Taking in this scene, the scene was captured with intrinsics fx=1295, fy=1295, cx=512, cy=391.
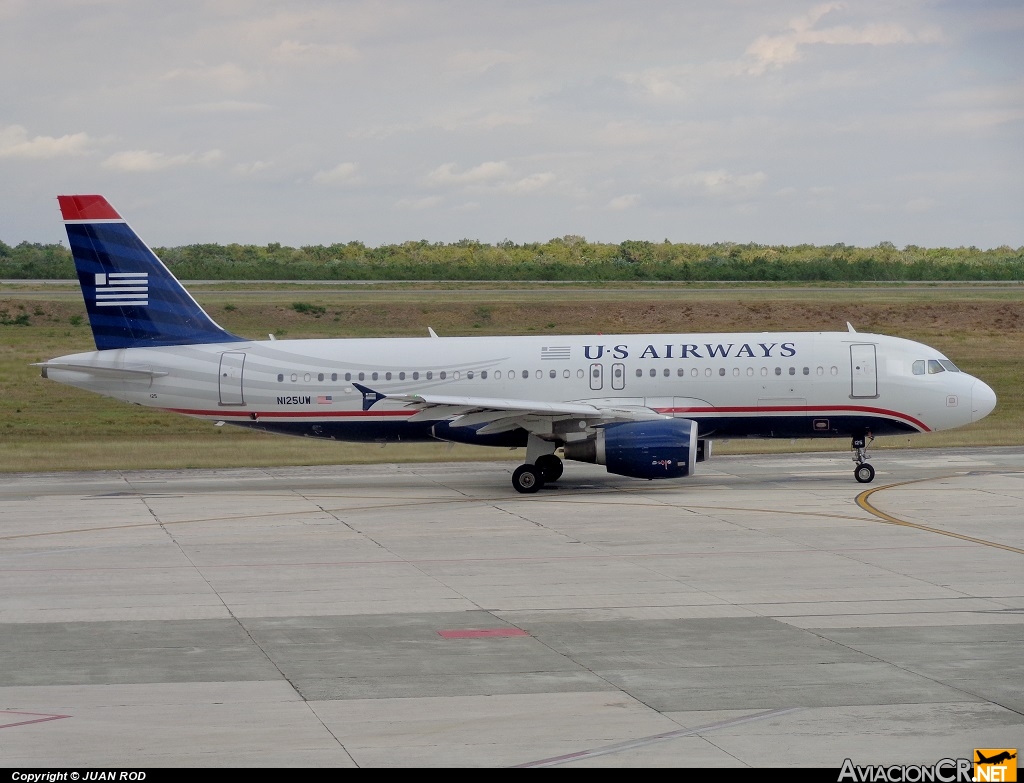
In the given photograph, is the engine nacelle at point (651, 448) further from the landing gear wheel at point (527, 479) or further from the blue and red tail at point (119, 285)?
the blue and red tail at point (119, 285)

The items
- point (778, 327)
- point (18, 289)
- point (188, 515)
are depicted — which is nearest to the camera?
point (188, 515)

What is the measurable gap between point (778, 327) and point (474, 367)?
38.4 m

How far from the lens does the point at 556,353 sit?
33.8 m

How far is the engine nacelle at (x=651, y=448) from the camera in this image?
3091 centimetres

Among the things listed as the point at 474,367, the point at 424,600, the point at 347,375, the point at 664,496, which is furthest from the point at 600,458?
the point at 424,600

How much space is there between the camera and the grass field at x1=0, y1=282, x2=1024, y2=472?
141 feet

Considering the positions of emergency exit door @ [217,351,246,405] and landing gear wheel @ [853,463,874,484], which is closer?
landing gear wheel @ [853,463,874,484]

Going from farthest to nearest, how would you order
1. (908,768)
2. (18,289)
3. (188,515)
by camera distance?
(18,289) → (188,515) → (908,768)

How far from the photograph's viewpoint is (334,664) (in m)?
16.2

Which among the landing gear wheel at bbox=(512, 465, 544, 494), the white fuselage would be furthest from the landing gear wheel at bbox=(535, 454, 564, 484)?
the white fuselage

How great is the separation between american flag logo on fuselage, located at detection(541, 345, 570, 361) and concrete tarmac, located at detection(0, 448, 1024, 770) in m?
3.58

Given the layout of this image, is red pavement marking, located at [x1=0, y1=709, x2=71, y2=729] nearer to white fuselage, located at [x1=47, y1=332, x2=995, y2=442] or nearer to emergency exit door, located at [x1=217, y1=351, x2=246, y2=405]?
white fuselage, located at [x1=47, y1=332, x2=995, y2=442]

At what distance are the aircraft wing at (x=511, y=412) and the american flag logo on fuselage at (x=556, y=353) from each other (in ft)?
4.23

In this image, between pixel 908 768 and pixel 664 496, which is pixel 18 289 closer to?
pixel 664 496
